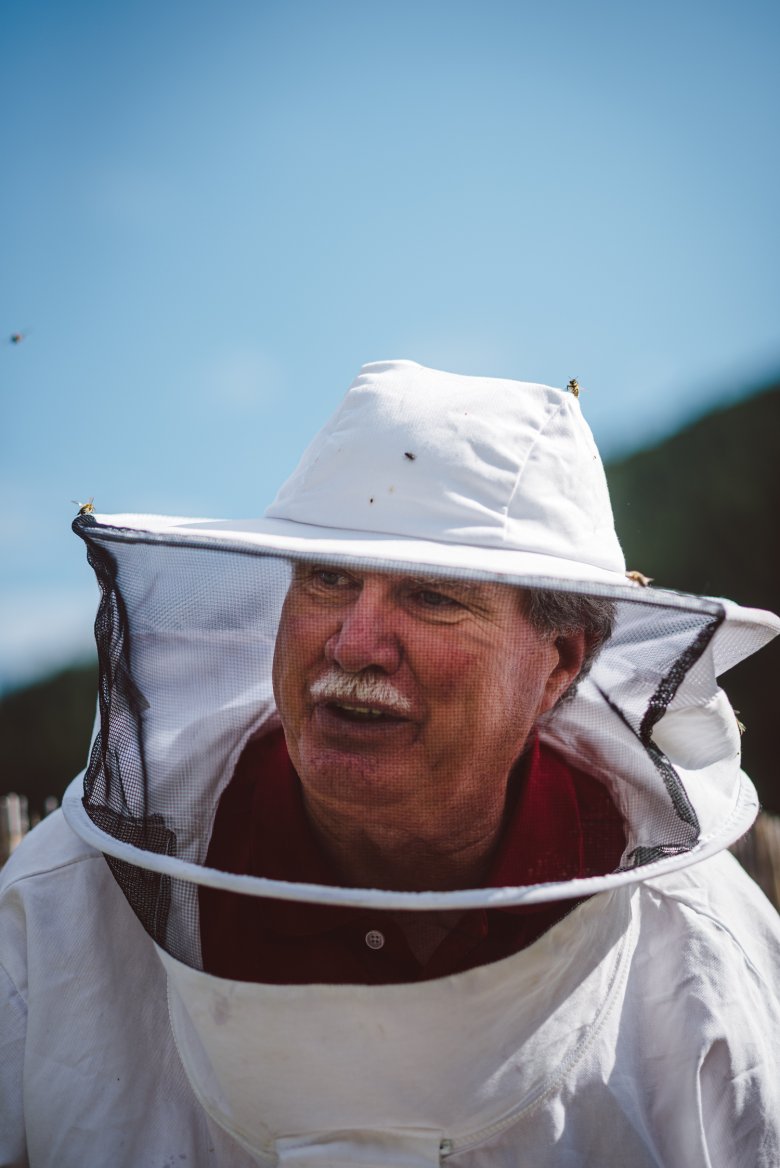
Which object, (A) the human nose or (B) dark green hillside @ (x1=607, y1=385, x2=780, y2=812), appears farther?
(B) dark green hillside @ (x1=607, y1=385, x2=780, y2=812)

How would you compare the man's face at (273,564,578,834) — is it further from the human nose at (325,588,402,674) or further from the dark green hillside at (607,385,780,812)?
the dark green hillside at (607,385,780,812)

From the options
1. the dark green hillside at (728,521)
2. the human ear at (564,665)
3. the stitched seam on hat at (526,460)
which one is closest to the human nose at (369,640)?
the stitched seam on hat at (526,460)

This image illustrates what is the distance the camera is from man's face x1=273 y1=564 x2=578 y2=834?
1607 millimetres

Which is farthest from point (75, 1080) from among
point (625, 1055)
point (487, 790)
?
point (625, 1055)

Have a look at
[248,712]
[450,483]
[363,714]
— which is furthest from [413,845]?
[450,483]

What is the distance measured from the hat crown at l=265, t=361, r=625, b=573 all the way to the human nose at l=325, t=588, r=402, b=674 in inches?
5.6

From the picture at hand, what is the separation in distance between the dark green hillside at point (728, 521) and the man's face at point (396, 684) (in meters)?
4.47

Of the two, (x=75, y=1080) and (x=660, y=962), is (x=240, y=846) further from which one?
(x=660, y=962)

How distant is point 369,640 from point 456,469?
365 millimetres

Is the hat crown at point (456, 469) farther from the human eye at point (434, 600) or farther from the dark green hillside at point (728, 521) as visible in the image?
the dark green hillside at point (728, 521)

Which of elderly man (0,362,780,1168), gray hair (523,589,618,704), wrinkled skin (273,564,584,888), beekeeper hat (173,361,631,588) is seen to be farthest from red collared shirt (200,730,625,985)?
beekeeper hat (173,361,631,588)

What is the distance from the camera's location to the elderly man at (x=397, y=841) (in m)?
1.57

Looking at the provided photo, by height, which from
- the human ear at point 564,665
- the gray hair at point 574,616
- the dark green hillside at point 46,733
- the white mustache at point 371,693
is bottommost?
the dark green hillside at point 46,733

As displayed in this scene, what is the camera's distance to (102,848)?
1.50m
